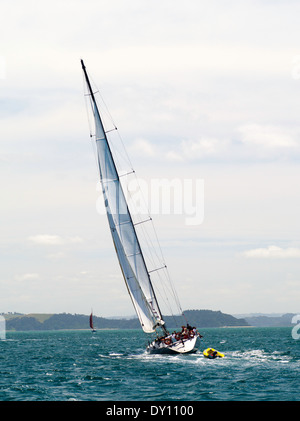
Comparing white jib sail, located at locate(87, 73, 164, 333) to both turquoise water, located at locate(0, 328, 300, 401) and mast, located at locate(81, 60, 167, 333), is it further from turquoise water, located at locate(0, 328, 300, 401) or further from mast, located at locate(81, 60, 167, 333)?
turquoise water, located at locate(0, 328, 300, 401)

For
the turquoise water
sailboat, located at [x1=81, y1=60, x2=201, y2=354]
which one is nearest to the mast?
sailboat, located at [x1=81, y1=60, x2=201, y2=354]

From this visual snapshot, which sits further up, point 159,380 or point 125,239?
point 125,239

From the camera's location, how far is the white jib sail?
5356 cm

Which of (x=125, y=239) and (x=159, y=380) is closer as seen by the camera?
(x=159, y=380)

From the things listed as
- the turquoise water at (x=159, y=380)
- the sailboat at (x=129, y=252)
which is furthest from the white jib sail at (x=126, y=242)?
the turquoise water at (x=159, y=380)

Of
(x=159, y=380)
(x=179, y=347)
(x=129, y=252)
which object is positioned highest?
(x=129, y=252)

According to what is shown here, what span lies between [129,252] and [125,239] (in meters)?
1.32

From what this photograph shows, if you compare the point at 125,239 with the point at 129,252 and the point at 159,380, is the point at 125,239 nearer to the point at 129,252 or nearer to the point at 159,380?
the point at 129,252

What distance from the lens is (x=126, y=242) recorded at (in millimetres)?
54625

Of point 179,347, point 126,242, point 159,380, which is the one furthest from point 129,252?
point 159,380

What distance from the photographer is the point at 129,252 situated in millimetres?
54906

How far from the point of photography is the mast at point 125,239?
5356 centimetres

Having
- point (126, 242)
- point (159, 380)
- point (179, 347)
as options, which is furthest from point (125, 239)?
point (159, 380)
